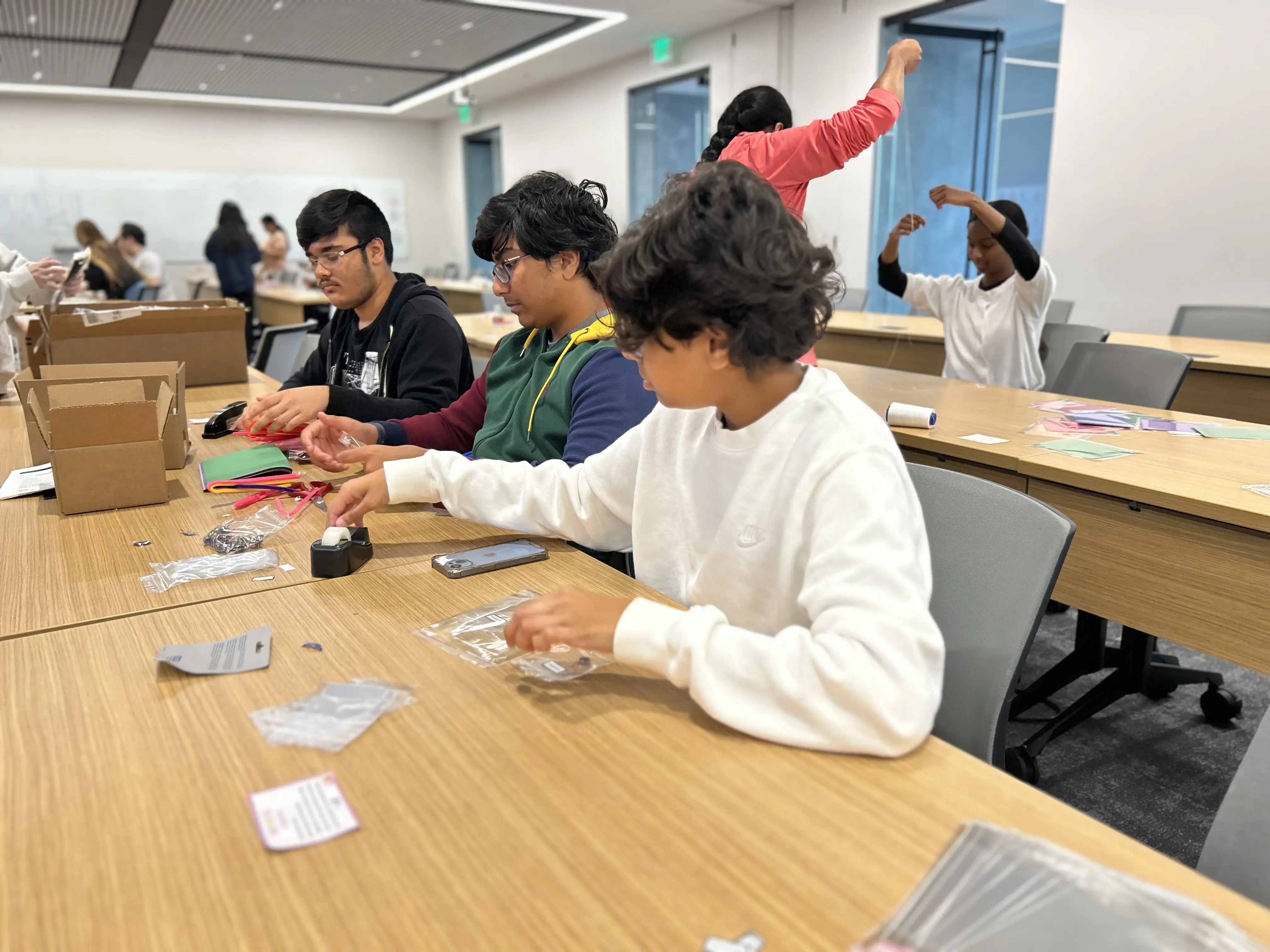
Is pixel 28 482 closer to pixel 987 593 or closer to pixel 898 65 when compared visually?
pixel 987 593

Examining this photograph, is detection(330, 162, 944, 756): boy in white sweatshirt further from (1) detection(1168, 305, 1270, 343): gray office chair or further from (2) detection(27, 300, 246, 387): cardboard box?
(1) detection(1168, 305, 1270, 343): gray office chair

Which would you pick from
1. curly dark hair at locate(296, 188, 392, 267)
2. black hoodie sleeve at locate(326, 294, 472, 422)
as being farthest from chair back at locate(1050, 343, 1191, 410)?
curly dark hair at locate(296, 188, 392, 267)

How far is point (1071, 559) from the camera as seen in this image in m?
1.83

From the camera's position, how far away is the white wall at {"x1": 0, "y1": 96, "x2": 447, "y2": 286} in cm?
1022

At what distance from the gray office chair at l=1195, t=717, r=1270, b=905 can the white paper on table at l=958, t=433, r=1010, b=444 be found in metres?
1.29

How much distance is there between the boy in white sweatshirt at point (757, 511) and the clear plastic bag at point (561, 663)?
1.6 inches

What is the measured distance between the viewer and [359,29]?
23.8 feet

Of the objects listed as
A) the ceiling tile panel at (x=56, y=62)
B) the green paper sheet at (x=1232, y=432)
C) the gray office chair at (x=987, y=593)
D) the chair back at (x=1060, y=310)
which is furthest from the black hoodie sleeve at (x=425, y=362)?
the ceiling tile panel at (x=56, y=62)

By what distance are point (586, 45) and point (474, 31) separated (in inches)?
41.9

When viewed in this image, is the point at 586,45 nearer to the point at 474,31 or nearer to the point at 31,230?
the point at 474,31

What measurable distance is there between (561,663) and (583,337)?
78cm

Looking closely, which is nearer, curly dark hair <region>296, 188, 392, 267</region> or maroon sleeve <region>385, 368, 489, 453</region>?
maroon sleeve <region>385, 368, 489, 453</region>

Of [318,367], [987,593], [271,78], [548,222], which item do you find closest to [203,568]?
[548,222]

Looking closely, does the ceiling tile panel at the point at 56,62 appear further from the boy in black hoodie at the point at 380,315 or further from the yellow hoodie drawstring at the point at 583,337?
the yellow hoodie drawstring at the point at 583,337
